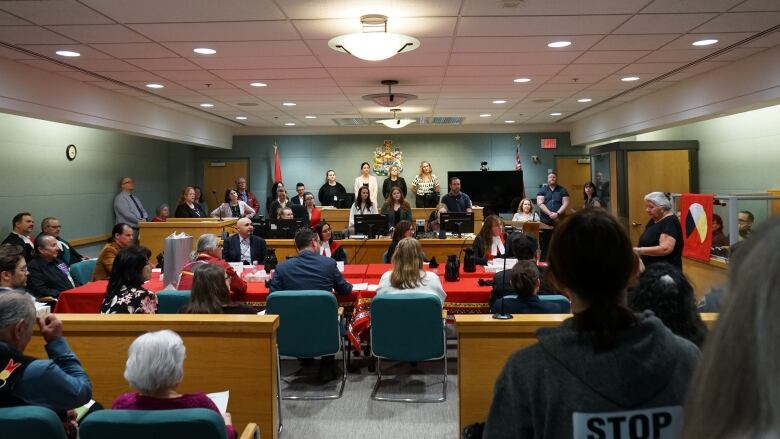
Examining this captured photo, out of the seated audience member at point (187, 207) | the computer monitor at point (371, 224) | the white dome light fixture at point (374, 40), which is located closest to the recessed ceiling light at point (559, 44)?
the white dome light fixture at point (374, 40)

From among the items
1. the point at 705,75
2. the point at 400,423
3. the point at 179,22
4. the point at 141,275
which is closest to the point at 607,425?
the point at 400,423

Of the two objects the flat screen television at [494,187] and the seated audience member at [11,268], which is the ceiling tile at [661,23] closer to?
the seated audience member at [11,268]

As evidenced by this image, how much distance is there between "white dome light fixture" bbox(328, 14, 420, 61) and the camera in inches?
194

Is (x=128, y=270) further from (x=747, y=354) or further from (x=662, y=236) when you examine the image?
(x=662, y=236)

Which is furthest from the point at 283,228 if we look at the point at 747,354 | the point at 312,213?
the point at 747,354

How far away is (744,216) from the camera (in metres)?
5.70

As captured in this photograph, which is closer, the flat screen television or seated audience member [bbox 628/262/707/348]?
seated audience member [bbox 628/262/707/348]

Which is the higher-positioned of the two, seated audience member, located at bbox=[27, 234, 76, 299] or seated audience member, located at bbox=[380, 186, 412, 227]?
seated audience member, located at bbox=[380, 186, 412, 227]

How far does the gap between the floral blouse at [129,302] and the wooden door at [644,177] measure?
8203mm

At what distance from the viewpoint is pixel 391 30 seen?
17.1 ft

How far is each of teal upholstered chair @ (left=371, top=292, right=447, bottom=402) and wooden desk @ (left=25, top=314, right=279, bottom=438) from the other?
1.14m

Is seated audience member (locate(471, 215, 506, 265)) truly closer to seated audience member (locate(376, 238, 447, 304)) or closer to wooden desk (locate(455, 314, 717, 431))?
seated audience member (locate(376, 238, 447, 304))

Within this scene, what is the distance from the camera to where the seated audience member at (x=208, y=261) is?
15.3ft

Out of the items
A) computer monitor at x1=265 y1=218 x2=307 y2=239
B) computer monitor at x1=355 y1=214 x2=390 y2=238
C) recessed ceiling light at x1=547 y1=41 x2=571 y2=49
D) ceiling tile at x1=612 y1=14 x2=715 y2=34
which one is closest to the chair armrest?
ceiling tile at x1=612 y1=14 x2=715 y2=34
